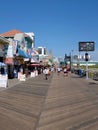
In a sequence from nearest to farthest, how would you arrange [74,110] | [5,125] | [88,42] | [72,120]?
[5,125] → [72,120] → [74,110] → [88,42]

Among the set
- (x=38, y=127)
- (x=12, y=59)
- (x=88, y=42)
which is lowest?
(x=38, y=127)

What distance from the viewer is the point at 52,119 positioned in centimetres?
1041

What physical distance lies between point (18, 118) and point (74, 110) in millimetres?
2866

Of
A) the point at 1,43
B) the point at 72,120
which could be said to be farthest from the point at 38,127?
the point at 1,43

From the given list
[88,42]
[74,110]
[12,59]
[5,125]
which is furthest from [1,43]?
[5,125]

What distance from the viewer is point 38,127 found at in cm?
918

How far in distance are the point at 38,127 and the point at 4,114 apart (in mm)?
2581

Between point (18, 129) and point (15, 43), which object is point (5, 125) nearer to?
point (18, 129)

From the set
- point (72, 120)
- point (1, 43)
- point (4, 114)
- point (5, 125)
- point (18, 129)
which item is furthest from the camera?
point (1, 43)

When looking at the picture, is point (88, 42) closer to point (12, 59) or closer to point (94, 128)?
point (12, 59)

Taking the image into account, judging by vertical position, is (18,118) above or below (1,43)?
below

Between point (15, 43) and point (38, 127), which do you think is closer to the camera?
point (38, 127)

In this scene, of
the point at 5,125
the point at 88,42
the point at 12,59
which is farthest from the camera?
the point at 88,42

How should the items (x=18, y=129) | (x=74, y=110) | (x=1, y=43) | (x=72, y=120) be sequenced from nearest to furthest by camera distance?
(x=18, y=129), (x=72, y=120), (x=74, y=110), (x=1, y=43)
